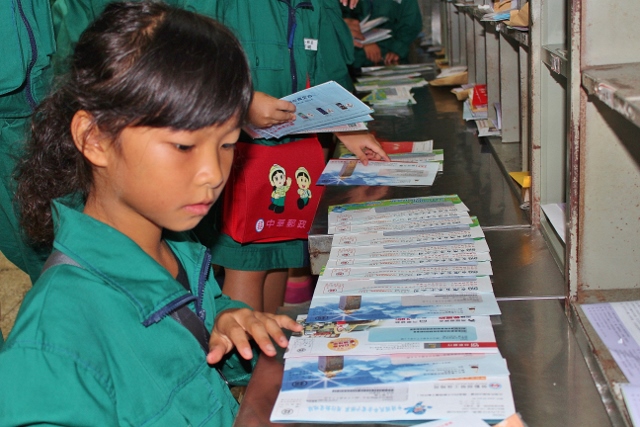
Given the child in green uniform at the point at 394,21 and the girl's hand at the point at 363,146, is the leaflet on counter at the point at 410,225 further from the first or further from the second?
the child in green uniform at the point at 394,21

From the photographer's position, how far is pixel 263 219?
7.08ft

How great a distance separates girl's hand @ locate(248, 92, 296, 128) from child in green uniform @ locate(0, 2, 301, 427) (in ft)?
2.26

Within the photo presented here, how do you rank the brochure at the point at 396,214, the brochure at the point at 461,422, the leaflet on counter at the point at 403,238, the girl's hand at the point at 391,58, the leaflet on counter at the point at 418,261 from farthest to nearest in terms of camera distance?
the girl's hand at the point at 391,58, the brochure at the point at 396,214, the leaflet on counter at the point at 403,238, the leaflet on counter at the point at 418,261, the brochure at the point at 461,422

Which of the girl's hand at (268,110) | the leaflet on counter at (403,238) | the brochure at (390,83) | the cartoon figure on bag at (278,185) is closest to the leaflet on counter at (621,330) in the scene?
the leaflet on counter at (403,238)

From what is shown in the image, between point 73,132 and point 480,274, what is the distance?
775 mm

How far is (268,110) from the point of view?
1909mm

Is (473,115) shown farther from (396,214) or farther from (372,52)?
(372,52)

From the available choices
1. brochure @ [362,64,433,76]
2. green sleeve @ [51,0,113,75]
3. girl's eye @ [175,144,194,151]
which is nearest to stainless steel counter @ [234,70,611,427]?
girl's eye @ [175,144,194,151]

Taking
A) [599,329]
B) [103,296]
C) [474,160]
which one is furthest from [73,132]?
[474,160]

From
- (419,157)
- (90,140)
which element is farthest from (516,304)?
(419,157)

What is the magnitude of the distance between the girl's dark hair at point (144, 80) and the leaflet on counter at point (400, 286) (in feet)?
1.29

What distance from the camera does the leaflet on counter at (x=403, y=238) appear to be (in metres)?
1.57

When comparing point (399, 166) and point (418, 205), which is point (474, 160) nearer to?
point (399, 166)

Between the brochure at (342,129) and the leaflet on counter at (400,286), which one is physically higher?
the brochure at (342,129)
